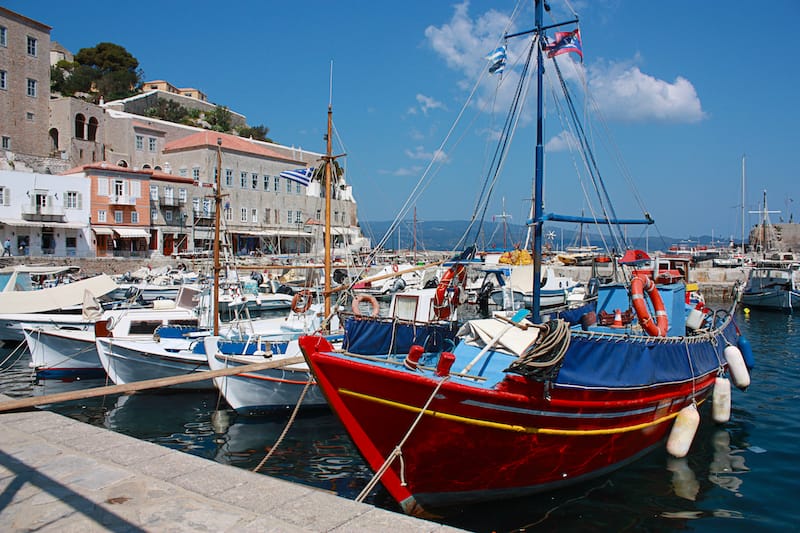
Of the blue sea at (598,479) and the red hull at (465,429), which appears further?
the blue sea at (598,479)

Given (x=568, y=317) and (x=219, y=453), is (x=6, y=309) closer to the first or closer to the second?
(x=219, y=453)

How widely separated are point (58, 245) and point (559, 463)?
154ft

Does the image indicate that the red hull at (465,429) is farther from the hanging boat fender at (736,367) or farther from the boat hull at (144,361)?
the boat hull at (144,361)

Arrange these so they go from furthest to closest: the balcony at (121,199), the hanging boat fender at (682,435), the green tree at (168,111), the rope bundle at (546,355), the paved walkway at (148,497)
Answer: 1. the green tree at (168,111)
2. the balcony at (121,199)
3. the hanging boat fender at (682,435)
4. the rope bundle at (546,355)
5. the paved walkway at (148,497)

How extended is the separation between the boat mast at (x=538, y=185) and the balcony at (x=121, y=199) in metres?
44.6

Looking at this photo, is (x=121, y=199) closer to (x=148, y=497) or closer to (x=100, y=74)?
(x=100, y=74)

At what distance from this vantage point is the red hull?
7.91m

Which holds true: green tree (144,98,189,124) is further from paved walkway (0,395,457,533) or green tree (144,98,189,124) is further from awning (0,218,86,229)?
paved walkway (0,395,457,533)

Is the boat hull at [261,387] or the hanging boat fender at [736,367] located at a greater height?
the hanging boat fender at [736,367]

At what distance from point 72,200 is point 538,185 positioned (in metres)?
45.2

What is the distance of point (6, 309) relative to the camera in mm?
23891

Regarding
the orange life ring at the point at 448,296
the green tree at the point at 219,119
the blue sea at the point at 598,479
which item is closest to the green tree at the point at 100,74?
the green tree at the point at 219,119

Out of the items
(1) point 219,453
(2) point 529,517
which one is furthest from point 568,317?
(1) point 219,453

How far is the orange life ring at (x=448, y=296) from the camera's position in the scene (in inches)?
517
